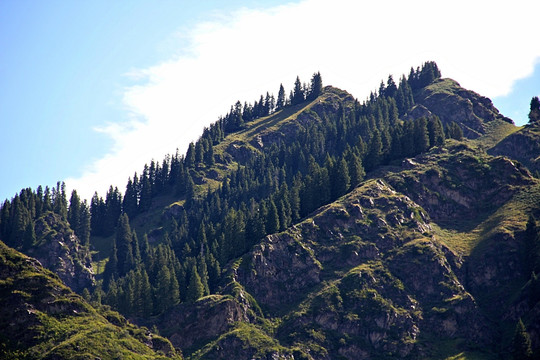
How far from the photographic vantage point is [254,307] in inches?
7392

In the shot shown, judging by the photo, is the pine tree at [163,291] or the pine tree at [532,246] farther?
the pine tree at [163,291]

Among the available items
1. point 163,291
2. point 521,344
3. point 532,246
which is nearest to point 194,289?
point 163,291

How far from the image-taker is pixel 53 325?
156000 mm

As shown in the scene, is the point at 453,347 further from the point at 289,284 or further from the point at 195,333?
the point at 195,333

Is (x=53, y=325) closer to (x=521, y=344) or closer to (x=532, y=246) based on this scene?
(x=521, y=344)

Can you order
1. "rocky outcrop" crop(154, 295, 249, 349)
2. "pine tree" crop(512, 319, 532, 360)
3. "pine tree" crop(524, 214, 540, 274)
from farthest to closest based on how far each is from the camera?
"pine tree" crop(524, 214, 540, 274), "rocky outcrop" crop(154, 295, 249, 349), "pine tree" crop(512, 319, 532, 360)

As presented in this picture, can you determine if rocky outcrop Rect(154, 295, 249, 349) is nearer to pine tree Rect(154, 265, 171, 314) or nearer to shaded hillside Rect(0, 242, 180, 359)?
pine tree Rect(154, 265, 171, 314)

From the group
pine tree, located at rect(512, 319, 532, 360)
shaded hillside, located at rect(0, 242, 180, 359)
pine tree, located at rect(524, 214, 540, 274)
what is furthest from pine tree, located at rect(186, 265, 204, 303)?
pine tree, located at rect(524, 214, 540, 274)

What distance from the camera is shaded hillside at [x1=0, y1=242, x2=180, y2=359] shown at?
148500 mm

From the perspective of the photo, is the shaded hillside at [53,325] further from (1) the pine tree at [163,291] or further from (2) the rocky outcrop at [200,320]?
(1) the pine tree at [163,291]

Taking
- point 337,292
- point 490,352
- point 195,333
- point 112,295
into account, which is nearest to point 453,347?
point 490,352

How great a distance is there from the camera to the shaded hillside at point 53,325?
14850 centimetres

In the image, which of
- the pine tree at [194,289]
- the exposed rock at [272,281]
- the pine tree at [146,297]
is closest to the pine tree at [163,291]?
the pine tree at [146,297]

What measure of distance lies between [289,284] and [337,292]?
15.9 meters
